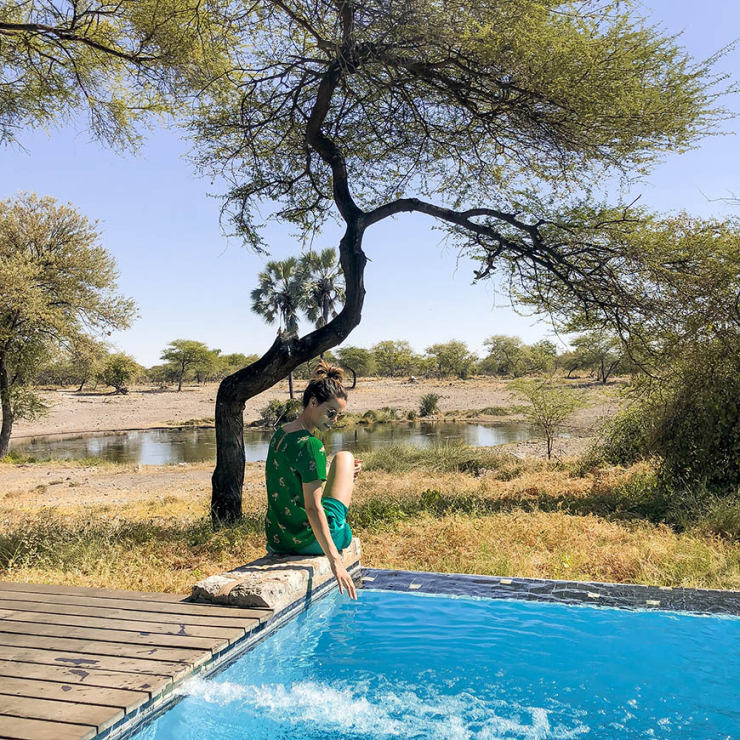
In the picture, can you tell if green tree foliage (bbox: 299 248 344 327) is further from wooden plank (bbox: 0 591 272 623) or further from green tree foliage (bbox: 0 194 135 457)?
wooden plank (bbox: 0 591 272 623)

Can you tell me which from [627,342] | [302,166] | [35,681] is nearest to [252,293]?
[302,166]

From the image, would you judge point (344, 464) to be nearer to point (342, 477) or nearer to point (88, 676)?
point (342, 477)

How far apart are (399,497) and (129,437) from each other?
3041cm

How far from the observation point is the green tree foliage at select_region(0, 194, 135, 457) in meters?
20.7

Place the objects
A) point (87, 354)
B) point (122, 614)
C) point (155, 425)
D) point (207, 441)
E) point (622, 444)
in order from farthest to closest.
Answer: point (155, 425)
point (207, 441)
point (87, 354)
point (622, 444)
point (122, 614)

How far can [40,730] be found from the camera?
269cm

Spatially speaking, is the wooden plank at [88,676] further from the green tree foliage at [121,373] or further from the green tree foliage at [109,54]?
the green tree foliage at [121,373]

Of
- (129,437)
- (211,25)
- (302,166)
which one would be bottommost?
(129,437)

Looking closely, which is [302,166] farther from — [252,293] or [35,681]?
[252,293]

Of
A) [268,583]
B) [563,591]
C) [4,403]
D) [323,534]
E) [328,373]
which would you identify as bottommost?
[563,591]

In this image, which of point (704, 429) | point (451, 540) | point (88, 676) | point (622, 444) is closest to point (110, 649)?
point (88, 676)

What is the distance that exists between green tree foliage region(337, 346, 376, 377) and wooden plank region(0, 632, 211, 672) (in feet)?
223

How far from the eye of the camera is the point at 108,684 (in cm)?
312

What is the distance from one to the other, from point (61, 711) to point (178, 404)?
53071mm
